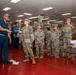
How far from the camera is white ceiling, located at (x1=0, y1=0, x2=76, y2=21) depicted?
22.4 ft

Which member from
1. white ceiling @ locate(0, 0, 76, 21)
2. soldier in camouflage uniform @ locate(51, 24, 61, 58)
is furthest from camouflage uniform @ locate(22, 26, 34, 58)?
white ceiling @ locate(0, 0, 76, 21)

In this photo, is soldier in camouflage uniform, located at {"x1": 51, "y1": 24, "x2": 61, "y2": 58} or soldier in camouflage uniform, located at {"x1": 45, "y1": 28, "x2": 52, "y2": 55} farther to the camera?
soldier in camouflage uniform, located at {"x1": 45, "y1": 28, "x2": 52, "y2": 55}

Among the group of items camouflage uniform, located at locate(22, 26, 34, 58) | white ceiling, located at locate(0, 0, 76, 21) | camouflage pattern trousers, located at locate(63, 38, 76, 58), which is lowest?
camouflage pattern trousers, located at locate(63, 38, 76, 58)

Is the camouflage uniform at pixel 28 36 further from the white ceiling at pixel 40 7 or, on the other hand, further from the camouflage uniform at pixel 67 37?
the white ceiling at pixel 40 7

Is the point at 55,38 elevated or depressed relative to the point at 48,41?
elevated

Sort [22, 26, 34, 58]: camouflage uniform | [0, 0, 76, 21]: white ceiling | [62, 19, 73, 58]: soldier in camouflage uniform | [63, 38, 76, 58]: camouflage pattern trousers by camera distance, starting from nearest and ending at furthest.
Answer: [22, 26, 34, 58]: camouflage uniform < [62, 19, 73, 58]: soldier in camouflage uniform < [63, 38, 76, 58]: camouflage pattern trousers < [0, 0, 76, 21]: white ceiling

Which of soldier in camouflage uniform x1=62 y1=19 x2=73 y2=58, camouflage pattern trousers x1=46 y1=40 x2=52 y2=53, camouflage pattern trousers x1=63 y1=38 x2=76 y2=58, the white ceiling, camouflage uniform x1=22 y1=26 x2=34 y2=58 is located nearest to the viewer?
camouflage uniform x1=22 y1=26 x2=34 y2=58

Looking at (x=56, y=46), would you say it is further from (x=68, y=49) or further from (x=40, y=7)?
(x=40, y=7)

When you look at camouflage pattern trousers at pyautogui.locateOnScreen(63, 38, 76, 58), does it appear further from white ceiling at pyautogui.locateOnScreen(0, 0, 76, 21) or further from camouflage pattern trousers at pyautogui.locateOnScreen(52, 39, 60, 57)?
white ceiling at pyautogui.locateOnScreen(0, 0, 76, 21)

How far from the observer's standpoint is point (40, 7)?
7.41m

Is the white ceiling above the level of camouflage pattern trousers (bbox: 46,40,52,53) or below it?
above

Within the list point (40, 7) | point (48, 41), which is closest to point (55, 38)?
point (48, 41)

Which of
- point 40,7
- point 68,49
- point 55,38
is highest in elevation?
point 40,7

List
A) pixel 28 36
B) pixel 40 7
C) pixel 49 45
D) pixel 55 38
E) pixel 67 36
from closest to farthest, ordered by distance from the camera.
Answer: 1. pixel 28 36
2. pixel 67 36
3. pixel 55 38
4. pixel 49 45
5. pixel 40 7
